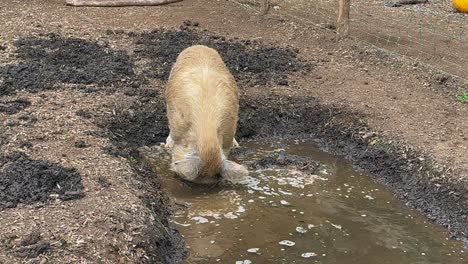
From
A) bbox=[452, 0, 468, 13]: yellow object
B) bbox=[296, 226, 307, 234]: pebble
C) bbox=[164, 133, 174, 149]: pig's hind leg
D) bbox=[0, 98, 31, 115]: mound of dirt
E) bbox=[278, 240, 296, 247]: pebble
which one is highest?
bbox=[452, 0, 468, 13]: yellow object

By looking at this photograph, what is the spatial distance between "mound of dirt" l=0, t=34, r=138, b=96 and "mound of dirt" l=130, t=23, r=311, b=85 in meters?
0.39

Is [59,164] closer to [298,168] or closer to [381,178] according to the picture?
[298,168]

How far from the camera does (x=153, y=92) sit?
769cm

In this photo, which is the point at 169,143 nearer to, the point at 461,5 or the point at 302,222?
the point at 302,222

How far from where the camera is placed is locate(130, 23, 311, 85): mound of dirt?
8.35m

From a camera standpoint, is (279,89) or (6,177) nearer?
(6,177)

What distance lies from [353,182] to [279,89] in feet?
6.31

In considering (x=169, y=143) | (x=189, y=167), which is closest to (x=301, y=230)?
(x=189, y=167)

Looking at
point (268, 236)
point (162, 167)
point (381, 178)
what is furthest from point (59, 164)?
point (381, 178)

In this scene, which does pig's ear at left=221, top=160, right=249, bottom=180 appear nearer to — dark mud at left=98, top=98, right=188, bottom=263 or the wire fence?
dark mud at left=98, top=98, right=188, bottom=263

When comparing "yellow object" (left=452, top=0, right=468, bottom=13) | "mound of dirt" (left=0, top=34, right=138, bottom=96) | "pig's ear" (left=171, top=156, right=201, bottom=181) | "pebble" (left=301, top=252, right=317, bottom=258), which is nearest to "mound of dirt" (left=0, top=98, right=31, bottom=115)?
"mound of dirt" (left=0, top=34, right=138, bottom=96)

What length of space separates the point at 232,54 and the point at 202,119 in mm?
3086

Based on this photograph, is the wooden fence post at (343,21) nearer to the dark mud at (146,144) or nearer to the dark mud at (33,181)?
the dark mud at (146,144)

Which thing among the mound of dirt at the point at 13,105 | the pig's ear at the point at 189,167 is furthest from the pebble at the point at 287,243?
the mound of dirt at the point at 13,105
